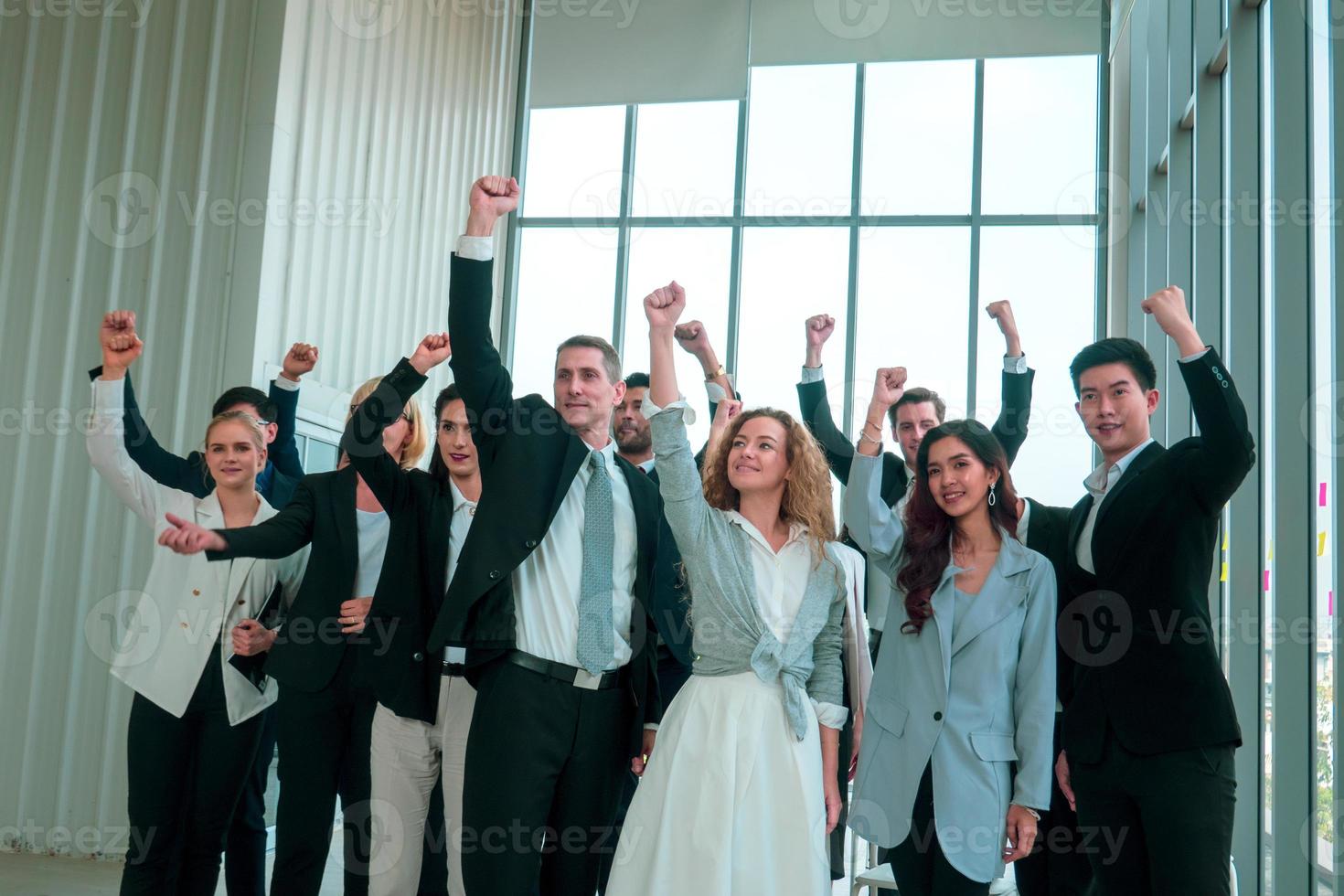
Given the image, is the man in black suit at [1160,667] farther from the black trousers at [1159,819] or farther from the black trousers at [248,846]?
the black trousers at [248,846]

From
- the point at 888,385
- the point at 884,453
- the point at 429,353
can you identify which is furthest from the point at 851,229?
the point at 429,353

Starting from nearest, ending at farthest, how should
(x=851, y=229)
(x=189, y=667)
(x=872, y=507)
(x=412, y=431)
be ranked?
1. (x=872, y=507)
2. (x=189, y=667)
3. (x=412, y=431)
4. (x=851, y=229)

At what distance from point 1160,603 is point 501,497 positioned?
4.87 feet

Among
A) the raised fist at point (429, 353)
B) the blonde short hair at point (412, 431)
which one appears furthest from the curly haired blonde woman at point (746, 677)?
the blonde short hair at point (412, 431)

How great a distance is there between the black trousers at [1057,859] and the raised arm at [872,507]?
56 cm

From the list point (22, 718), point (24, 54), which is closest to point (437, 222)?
point (24, 54)

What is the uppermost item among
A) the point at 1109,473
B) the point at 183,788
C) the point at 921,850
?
the point at 1109,473

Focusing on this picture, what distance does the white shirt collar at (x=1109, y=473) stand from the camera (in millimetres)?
2674

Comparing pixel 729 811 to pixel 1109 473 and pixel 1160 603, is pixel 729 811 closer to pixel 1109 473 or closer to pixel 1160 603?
pixel 1160 603

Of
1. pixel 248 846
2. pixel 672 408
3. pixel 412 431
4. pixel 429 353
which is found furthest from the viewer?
pixel 412 431

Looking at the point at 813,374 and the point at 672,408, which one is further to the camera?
the point at 813,374

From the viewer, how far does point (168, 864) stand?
294 cm

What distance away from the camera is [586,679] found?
250 centimetres

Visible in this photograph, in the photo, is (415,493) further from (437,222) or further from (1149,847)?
(437,222)
